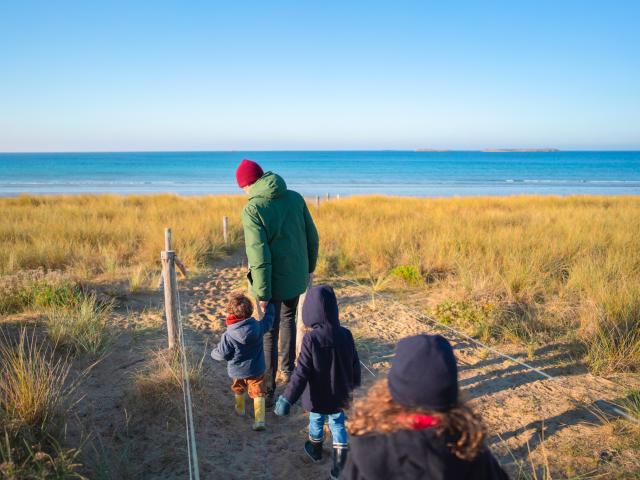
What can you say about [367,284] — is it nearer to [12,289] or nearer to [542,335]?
[542,335]

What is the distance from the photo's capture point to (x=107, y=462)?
9.45 feet

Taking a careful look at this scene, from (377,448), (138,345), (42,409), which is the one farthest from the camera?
(138,345)

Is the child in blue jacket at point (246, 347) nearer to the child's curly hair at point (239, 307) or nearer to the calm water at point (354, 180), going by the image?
the child's curly hair at point (239, 307)

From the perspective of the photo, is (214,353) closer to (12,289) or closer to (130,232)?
(12,289)

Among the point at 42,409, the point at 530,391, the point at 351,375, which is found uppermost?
the point at 351,375

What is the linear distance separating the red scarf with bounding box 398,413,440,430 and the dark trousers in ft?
7.40

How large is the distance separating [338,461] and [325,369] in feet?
1.93

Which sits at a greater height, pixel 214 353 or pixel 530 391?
pixel 214 353

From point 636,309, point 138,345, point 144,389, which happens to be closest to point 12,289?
point 138,345

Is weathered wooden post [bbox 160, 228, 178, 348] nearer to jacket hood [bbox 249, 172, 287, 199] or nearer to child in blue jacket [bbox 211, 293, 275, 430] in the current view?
child in blue jacket [bbox 211, 293, 275, 430]

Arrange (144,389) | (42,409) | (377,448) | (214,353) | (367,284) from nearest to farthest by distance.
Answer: (377,448)
(42,409)
(214,353)
(144,389)
(367,284)

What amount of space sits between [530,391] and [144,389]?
3334 mm

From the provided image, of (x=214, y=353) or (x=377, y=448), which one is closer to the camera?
(x=377, y=448)

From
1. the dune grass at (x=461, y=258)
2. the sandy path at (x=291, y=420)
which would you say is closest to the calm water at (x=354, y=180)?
the dune grass at (x=461, y=258)
